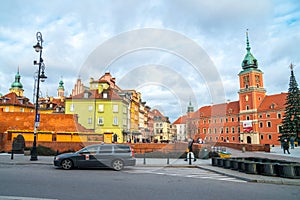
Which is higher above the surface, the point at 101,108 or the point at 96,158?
the point at 101,108

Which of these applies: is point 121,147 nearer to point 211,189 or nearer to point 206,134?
point 211,189

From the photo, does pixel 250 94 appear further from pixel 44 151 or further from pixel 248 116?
pixel 44 151

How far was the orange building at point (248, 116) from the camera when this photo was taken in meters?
84.7

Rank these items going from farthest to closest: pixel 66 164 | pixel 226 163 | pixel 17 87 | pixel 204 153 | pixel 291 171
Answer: pixel 17 87, pixel 204 153, pixel 226 163, pixel 66 164, pixel 291 171

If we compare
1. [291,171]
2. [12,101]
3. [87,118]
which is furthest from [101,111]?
[291,171]

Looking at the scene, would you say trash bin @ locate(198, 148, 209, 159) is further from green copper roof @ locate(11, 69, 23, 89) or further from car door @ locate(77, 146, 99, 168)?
green copper roof @ locate(11, 69, 23, 89)

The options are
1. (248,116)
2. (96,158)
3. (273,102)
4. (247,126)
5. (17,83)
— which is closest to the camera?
(96,158)

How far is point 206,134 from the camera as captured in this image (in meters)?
111

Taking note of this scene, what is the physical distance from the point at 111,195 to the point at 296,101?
57835mm

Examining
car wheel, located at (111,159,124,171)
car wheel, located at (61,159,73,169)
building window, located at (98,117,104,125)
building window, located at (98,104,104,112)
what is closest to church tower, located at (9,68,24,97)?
building window, located at (98,104,104,112)

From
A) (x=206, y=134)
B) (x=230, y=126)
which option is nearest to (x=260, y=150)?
(x=230, y=126)

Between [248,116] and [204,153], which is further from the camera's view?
[248,116]

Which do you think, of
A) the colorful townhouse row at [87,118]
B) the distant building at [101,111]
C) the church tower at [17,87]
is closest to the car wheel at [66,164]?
the colorful townhouse row at [87,118]

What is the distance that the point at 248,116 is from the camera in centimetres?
9369
